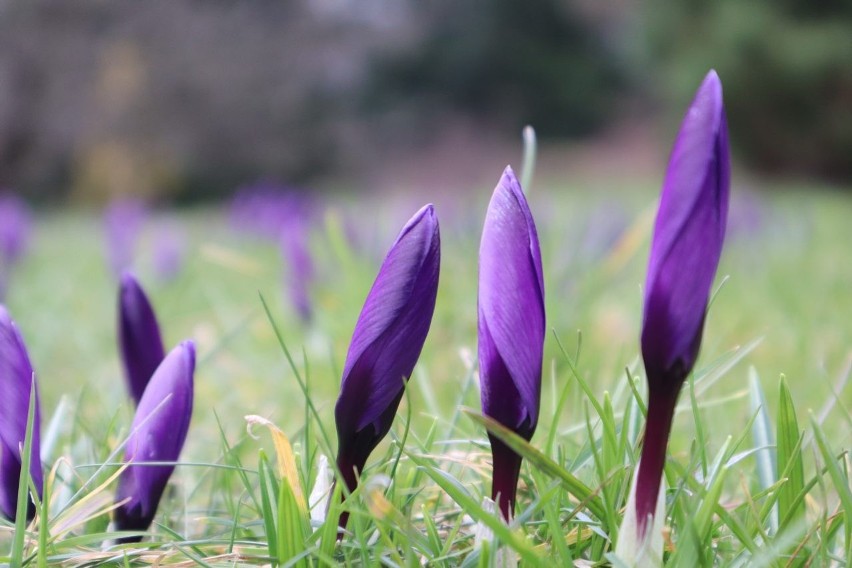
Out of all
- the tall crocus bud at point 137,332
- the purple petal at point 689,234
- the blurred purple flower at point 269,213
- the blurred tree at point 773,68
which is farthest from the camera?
the blurred tree at point 773,68

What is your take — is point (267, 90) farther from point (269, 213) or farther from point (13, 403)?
point (13, 403)

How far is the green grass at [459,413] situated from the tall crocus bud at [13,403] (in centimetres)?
4

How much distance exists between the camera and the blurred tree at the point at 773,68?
1034cm

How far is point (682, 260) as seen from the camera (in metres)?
0.60

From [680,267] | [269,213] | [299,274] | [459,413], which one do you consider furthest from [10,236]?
[680,267]

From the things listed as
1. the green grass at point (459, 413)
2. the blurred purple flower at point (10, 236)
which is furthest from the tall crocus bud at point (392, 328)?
the blurred purple flower at point (10, 236)

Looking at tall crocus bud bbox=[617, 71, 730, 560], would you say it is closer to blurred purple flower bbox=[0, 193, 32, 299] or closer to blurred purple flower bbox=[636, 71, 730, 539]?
blurred purple flower bbox=[636, 71, 730, 539]

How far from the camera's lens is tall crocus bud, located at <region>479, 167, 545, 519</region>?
65cm

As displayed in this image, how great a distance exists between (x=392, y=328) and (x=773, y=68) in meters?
11.0

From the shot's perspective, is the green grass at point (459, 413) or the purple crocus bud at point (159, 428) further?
the purple crocus bud at point (159, 428)

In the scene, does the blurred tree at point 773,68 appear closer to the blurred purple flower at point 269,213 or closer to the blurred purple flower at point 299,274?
the blurred purple flower at point 269,213

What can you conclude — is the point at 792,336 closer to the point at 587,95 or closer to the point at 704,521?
the point at 704,521

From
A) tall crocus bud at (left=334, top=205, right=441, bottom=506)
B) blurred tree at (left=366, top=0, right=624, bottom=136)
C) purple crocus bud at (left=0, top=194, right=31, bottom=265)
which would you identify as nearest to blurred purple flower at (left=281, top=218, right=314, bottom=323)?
purple crocus bud at (left=0, top=194, right=31, bottom=265)

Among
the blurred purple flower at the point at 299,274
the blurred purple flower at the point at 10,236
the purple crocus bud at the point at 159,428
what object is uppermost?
the purple crocus bud at the point at 159,428
